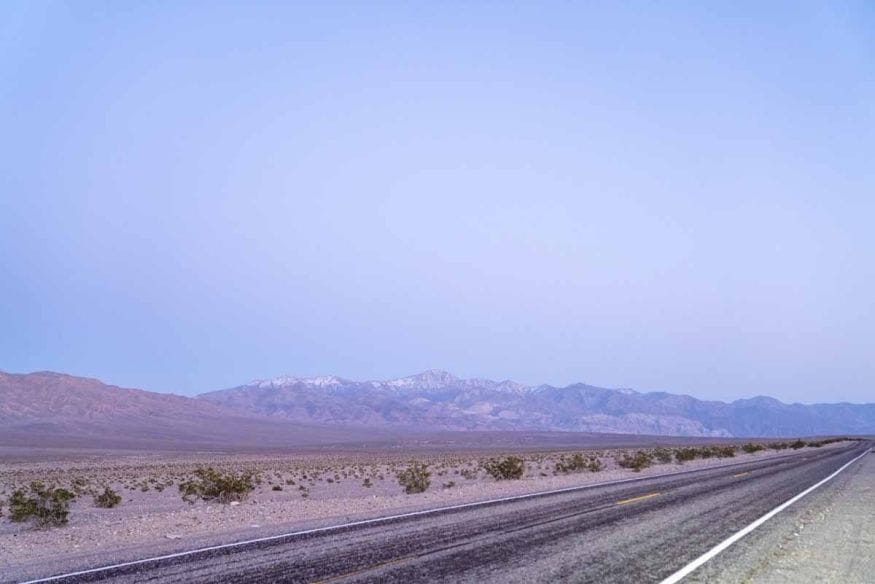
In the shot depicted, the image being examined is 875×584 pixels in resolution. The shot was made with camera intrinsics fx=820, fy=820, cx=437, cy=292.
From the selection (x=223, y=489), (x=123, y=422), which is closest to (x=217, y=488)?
(x=223, y=489)

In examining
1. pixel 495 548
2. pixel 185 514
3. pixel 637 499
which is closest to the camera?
pixel 495 548

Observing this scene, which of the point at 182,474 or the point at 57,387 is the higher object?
the point at 57,387

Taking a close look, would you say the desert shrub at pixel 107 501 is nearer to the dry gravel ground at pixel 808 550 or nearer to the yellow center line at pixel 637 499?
the yellow center line at pixel 637 499

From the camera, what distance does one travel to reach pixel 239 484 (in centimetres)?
2875

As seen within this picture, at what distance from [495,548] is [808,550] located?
223 inches

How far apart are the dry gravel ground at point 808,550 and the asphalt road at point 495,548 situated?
0.62 m

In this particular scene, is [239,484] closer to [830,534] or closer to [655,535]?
[655,535]

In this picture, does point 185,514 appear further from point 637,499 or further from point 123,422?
point 123,422

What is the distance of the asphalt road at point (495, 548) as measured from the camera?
11.3 metres

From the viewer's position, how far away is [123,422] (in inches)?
5369

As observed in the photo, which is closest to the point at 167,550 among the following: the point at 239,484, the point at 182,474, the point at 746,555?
the point at 746,555

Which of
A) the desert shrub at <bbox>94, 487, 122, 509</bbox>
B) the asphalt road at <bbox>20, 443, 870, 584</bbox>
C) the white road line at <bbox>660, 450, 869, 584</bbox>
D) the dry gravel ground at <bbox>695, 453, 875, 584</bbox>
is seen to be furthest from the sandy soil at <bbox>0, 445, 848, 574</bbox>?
the dry gravel ground at <bbox>695, 453, 875, 584</bbox>

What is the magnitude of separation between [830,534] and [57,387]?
493 ft

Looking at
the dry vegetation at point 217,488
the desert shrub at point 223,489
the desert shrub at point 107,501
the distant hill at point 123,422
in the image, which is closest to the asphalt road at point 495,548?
the dry vegetation at point 217,488
